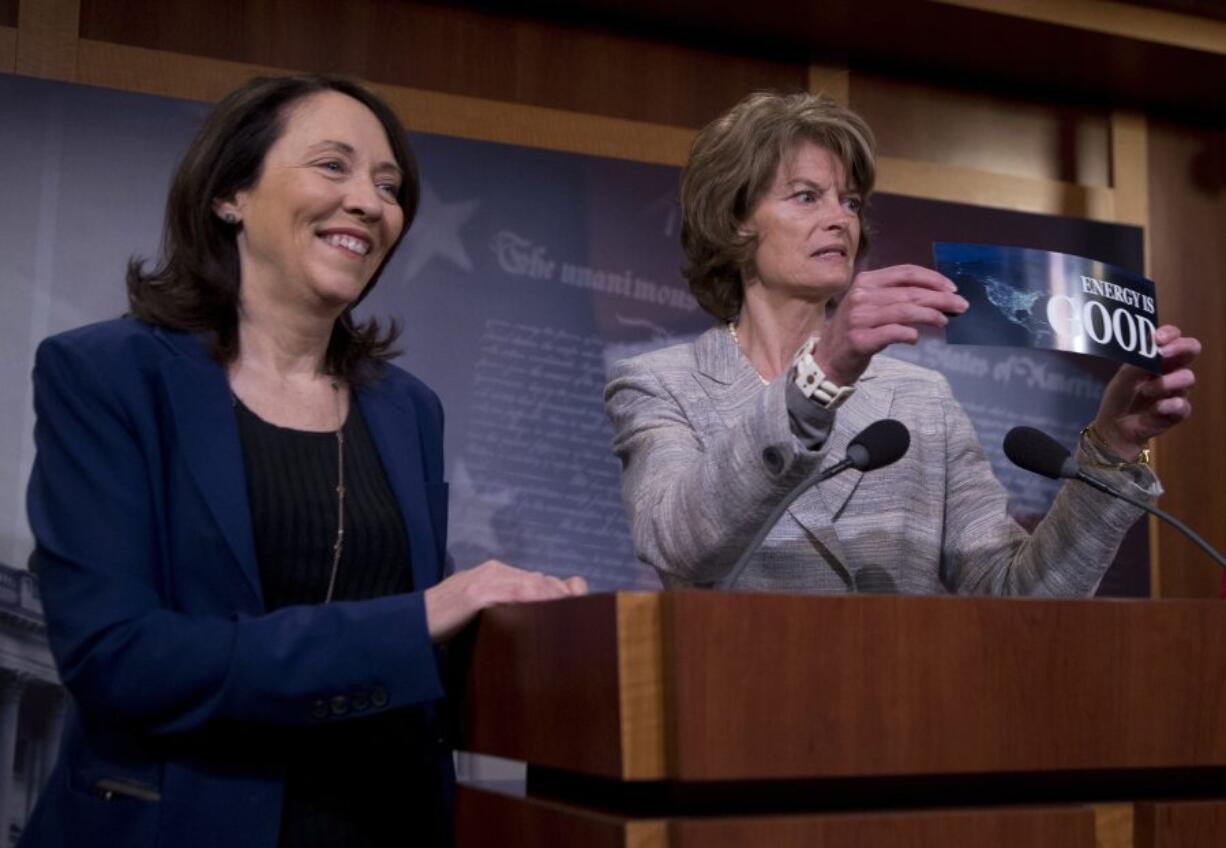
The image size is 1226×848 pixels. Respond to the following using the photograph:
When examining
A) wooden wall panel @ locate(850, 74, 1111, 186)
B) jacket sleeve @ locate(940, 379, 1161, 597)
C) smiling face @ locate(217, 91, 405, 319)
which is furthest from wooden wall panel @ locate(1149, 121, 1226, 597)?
smiling face @ locate(217, 91, 405, 319)

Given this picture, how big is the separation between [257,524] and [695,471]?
50 centimetres

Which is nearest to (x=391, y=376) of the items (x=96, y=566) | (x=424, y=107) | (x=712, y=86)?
(x=96, y=566)

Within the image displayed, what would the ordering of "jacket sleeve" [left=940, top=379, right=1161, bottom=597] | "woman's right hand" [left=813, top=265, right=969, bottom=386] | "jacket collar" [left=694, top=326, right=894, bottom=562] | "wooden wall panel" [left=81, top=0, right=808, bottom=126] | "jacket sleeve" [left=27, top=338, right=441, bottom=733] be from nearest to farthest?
"jacket sleeve" [left=27, top=338, right=441, bottom=733] < "woman's right hand" [left=813, top=265, right=969, bottom=386] < "jacket sleeve" [left=940, top=379, right=1161, bottom=597] < "jacket collar" [left=694, top=326, right=894, bottom=562] < "wooden wall panel" [left=81, top=0, right=808, bottom=126]

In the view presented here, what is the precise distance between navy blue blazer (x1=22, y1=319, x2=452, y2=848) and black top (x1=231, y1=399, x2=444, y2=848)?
0.04 meters

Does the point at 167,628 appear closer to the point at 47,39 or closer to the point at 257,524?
the point at 257,524

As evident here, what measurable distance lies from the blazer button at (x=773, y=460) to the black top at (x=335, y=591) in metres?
0.45

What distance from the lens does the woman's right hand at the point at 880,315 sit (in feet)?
5.37

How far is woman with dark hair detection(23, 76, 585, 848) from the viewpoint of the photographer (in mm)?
1555

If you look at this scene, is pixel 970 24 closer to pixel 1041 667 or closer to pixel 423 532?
pixel 423 532

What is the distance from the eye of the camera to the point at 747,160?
2.25m

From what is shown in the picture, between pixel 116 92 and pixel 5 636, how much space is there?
46.3 inches

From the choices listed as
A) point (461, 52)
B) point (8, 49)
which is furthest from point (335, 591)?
point (461, 52)

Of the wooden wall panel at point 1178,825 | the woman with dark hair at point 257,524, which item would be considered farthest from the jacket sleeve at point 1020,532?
the woman with dark hair at point 257,524

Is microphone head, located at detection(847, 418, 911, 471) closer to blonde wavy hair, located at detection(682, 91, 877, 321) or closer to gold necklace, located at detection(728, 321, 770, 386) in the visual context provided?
gold necklace, located at detection(728, 321, 770, 386)
